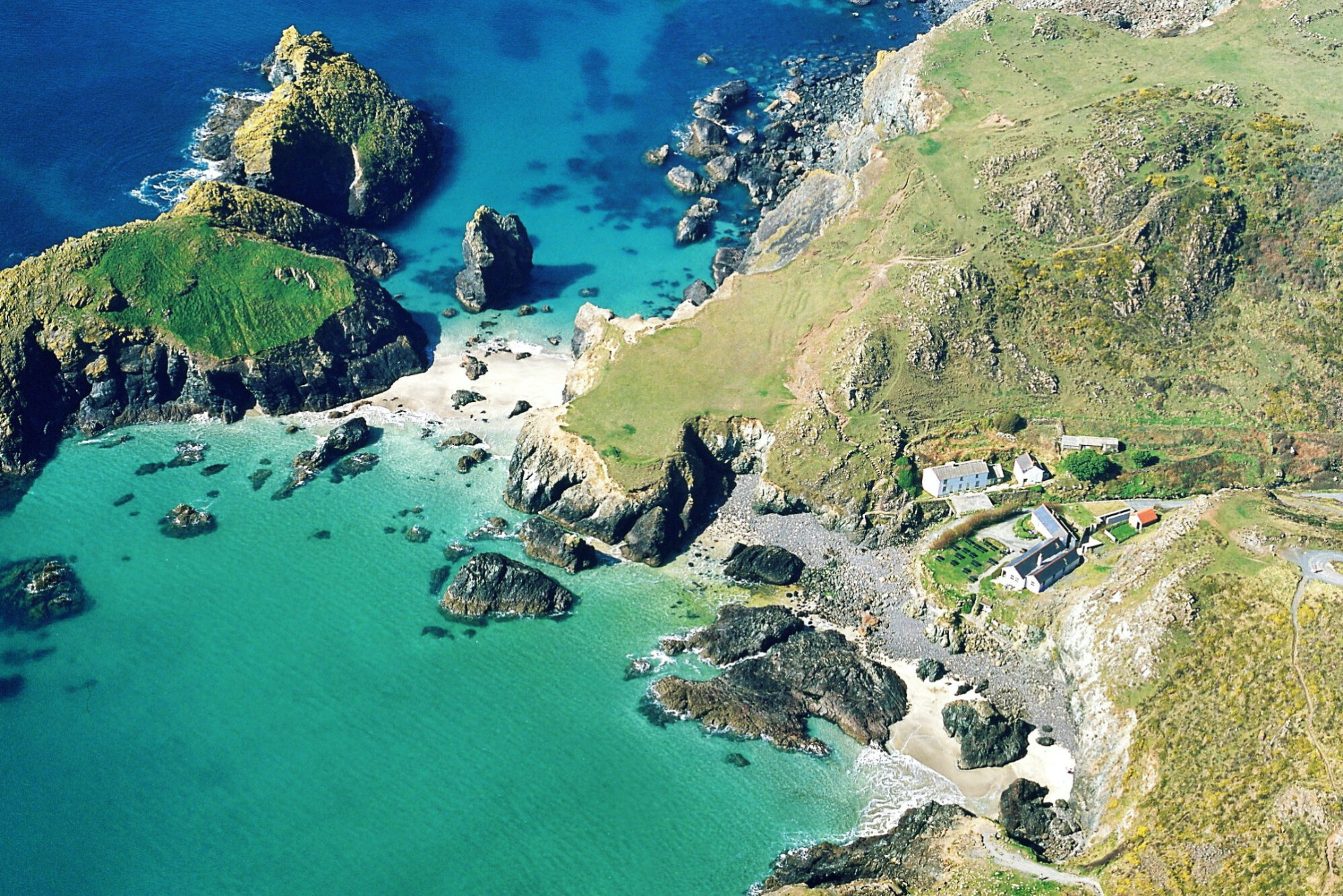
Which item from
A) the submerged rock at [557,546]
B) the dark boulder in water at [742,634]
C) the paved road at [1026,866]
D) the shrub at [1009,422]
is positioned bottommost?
the paved road at [1026,866]

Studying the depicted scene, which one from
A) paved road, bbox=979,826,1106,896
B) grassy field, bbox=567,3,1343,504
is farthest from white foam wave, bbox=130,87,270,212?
paved road, bbox=979,826,1106,896

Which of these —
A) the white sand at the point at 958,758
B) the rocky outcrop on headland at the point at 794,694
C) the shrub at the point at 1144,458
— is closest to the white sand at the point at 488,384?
the rocky outcrop on headland at the point at 794,694

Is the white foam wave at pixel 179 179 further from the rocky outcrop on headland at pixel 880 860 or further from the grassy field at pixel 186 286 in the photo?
the rocky outcrop on headland at pixel 880 860

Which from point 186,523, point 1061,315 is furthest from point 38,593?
point 1061,315

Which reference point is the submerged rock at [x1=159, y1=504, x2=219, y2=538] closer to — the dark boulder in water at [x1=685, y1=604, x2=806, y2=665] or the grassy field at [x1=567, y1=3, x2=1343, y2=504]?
the grassy field at [x1=567, y1=3, x2=1343, y2=504]

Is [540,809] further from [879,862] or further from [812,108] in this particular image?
[812,108]

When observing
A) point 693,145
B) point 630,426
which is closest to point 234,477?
point 630,426

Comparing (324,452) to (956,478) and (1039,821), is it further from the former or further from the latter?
(1039,821)
